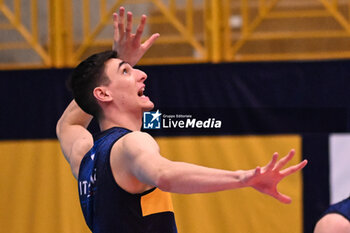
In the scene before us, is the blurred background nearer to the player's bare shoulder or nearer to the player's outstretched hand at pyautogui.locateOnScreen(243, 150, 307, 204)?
Result: the player's bare shoulder

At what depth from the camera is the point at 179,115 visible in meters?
5.62

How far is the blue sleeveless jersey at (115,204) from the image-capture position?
2781 mm

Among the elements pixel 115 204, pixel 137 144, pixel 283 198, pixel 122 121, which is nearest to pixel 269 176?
pixel 283 198

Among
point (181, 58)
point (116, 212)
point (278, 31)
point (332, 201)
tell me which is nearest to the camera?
point (116, 212)

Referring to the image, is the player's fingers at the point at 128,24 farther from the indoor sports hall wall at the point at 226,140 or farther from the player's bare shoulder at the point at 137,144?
the indoor sports hall wall at the point at 226,140

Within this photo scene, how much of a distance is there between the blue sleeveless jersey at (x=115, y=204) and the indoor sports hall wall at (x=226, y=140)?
8.59 feet

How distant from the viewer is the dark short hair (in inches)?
126

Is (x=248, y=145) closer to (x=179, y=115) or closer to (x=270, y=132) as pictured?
(x=270, y=132)

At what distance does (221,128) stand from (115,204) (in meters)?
2.88

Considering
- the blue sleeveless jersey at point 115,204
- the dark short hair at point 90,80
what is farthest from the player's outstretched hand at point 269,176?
the dark short hair at point 90,80

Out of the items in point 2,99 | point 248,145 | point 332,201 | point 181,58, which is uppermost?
point 181,58

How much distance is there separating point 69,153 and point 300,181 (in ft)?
8.66

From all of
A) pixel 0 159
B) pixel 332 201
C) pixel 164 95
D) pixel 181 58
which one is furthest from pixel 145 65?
pixel 332 201

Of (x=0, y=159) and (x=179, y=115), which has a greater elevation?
(x=179, y=115)
